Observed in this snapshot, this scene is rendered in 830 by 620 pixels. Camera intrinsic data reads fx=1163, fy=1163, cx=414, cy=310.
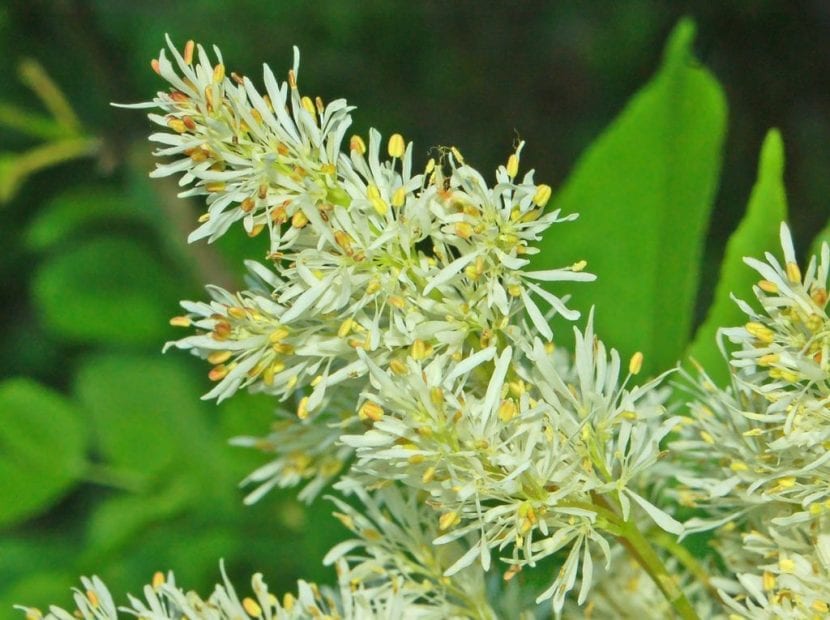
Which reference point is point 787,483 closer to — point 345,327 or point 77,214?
point 345,327

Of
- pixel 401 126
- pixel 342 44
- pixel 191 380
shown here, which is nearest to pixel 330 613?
pixel 191 380

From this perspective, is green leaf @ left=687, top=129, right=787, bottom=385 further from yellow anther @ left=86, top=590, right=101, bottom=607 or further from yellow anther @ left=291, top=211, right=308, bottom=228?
yellow anther @ left=86, top=590, right=101, bottom=607

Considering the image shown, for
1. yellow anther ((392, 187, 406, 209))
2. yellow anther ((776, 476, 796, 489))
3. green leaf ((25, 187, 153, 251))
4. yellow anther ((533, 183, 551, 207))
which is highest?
green leaf ((25, 187, 153, 251))

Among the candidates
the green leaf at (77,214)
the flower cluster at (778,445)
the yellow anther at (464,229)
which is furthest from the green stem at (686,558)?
the green leaf at (77,214)

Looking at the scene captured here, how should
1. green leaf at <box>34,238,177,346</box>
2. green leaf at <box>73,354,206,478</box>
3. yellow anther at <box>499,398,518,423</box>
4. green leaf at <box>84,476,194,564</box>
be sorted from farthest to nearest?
green leaf at <box>34,238,177,346</box>
green leaf at <box>73,354,206,478</box>
green leaf at <box>84,476,194,564</box>
yellow anther at <box>499,398,518,423</box>

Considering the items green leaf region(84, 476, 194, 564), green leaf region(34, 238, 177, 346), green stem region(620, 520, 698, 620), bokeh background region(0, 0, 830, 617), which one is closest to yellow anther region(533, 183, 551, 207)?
green stem region(620, 520, 698, 620)

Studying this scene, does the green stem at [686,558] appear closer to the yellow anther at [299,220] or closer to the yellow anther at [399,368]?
the yellow anther at [399,368]

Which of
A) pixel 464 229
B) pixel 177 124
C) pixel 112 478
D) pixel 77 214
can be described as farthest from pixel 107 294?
pixel 464 229
